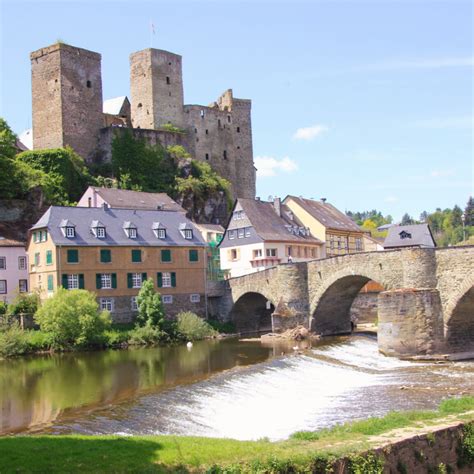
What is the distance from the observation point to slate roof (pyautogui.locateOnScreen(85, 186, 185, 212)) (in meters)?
52.2

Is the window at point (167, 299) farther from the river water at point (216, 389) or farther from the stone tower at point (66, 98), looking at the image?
the stone tower at point (66, 98)

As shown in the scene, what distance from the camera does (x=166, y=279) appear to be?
1784 inches

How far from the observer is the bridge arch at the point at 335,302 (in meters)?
40.8

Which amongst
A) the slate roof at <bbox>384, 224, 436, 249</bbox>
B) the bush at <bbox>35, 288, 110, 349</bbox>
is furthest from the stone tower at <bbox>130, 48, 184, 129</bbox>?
the bush at <bbox>35, 288, 110, 349</bbox>

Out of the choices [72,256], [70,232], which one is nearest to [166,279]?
[72,256]

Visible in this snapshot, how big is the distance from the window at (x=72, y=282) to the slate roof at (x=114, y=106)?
36.1m

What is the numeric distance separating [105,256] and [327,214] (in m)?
25.3

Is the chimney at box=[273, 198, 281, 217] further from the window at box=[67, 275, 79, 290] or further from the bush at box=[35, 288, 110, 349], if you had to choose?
the bush at box=[35, 288, 110, 349]

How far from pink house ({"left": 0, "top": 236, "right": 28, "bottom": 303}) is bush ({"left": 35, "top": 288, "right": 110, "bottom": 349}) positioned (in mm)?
6865

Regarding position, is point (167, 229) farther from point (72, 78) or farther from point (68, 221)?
point (72, 78)

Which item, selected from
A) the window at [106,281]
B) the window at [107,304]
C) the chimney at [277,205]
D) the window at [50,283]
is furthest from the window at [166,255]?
the chimney at [277,205]

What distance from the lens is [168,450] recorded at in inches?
493

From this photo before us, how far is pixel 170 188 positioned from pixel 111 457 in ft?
175

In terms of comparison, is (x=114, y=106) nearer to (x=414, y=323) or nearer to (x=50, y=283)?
(x=50, y=283)
